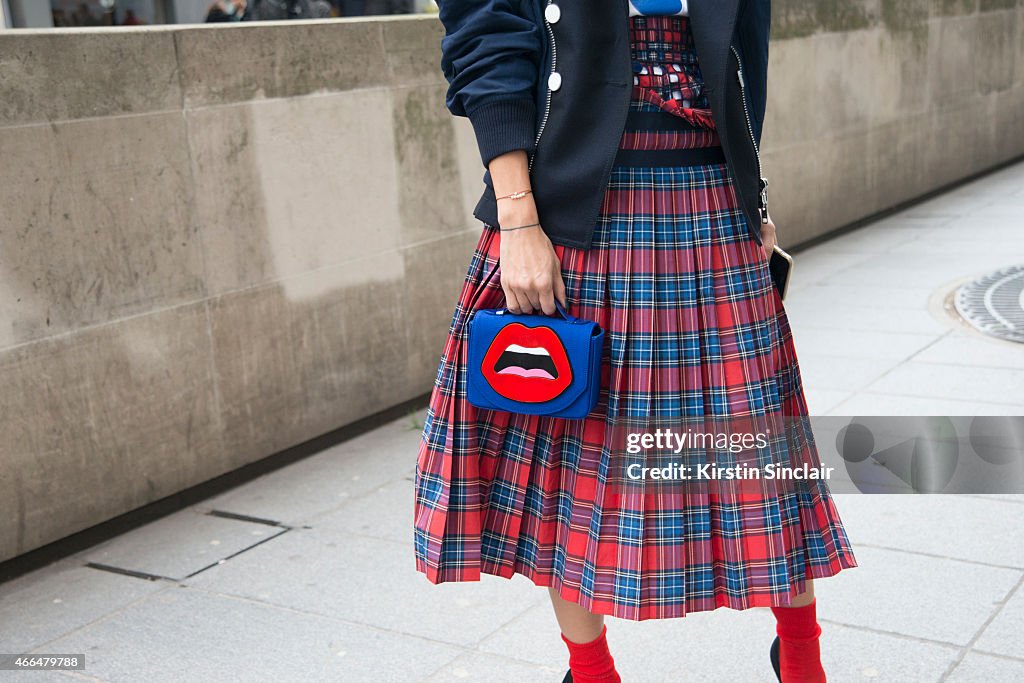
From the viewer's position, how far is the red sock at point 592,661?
7.08ft

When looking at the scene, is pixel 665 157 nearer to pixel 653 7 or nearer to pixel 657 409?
pixel 653 7

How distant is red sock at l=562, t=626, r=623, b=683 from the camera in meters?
2.16

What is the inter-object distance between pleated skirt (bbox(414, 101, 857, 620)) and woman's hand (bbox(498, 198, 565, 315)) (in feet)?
0.14

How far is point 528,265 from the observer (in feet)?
6.47

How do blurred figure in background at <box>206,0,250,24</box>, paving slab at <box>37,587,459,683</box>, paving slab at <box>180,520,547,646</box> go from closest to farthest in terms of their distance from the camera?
paving slab at <box>37,587,459,683</box>
paving slab at <box>180,520,547,646</box>
blurred figure in background at <box>206,0,250,24</box>

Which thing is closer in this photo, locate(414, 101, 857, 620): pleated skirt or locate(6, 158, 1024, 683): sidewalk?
locate(414, 101, 857, 620): pleated skirt

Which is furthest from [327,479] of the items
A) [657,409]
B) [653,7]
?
[653,7]

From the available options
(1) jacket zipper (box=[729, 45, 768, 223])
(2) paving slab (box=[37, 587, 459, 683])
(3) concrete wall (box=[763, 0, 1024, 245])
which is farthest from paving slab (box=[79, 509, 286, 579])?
(3) concrete wall (box=[763, 0, 1024, 245])

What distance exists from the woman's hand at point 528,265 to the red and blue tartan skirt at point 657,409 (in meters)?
0.04

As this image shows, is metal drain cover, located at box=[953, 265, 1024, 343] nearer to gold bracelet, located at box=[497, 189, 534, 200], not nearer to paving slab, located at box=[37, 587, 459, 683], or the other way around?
paving slab, located at box=[37, 587, 459, 683]

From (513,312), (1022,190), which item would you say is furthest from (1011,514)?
(1022,190)

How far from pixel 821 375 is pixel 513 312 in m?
3.35

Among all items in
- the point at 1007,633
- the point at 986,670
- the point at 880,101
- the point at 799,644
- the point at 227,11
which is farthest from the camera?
the point at 227,11

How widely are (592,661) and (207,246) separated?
243 cm
